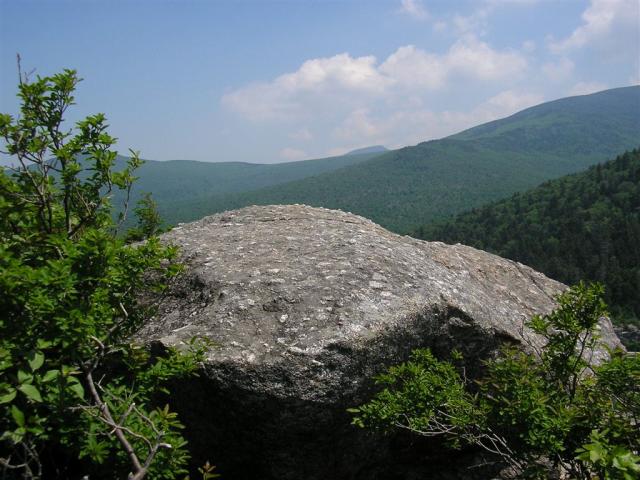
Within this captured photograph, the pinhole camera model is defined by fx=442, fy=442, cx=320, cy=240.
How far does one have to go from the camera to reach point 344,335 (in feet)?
22.9

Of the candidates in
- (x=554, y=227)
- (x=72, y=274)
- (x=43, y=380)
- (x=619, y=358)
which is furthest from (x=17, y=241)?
(x=554, y=227)

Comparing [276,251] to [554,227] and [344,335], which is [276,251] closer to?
[344,335]

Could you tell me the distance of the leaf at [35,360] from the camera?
369 cm

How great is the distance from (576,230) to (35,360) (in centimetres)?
15071

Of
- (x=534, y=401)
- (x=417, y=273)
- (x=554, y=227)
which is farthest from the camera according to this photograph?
(x=554, y=227)

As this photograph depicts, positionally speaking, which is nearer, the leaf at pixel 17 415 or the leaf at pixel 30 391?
the leaf at pixel 30 391

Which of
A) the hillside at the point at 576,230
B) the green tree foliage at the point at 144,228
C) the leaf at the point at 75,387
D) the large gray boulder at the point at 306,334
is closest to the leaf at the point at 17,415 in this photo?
the leaf at the point at 75,387

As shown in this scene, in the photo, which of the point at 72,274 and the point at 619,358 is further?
the point at 619,358

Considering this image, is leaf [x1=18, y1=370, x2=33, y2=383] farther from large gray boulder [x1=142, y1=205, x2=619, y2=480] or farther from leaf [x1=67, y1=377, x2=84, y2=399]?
large gray boulder [x1=142, y1=205, x2=619, y2=480]

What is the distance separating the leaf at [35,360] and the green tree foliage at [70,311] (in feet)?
0.03

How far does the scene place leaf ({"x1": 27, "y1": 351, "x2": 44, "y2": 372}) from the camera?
3.69 metres

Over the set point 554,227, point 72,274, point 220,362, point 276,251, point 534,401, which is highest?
point 72,274

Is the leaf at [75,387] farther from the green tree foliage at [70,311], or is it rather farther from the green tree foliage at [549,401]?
the green tree foliage at [549,401]

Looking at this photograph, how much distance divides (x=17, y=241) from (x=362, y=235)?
667 centimetres
